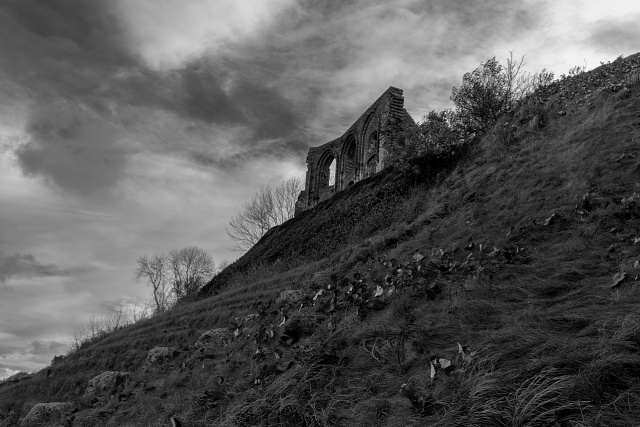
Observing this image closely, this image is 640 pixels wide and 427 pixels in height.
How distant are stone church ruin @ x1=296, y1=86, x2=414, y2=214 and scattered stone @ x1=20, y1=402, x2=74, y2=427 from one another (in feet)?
58.7

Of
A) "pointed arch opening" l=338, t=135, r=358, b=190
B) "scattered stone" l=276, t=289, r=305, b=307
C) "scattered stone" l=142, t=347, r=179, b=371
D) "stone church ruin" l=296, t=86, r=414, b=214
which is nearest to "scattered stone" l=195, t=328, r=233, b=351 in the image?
"scattered stone" l=142, t=347, r=179, b=371

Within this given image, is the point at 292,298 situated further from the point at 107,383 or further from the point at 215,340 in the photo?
the point at 107,383

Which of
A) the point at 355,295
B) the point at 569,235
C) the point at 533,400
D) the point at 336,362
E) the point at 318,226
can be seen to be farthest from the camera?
the point at 318,226

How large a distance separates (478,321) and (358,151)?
27250 mm

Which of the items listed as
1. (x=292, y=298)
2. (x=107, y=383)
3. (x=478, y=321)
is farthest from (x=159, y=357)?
(x=478, y=321)

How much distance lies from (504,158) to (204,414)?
8.64m

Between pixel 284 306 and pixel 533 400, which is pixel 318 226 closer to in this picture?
pixel 284 306

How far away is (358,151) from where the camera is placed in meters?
31.3

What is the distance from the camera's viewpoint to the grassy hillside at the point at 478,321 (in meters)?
3.41

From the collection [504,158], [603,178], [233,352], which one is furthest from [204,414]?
[504,158]

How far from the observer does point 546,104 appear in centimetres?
1261

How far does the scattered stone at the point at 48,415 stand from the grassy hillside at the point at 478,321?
33cm

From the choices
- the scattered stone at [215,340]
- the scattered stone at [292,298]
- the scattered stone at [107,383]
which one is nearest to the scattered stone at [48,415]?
the scattered stone at [107,383]

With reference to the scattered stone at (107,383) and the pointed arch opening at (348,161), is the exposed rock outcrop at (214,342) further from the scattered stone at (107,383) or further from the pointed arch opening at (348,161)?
the pointed arch opening at (348,161)
